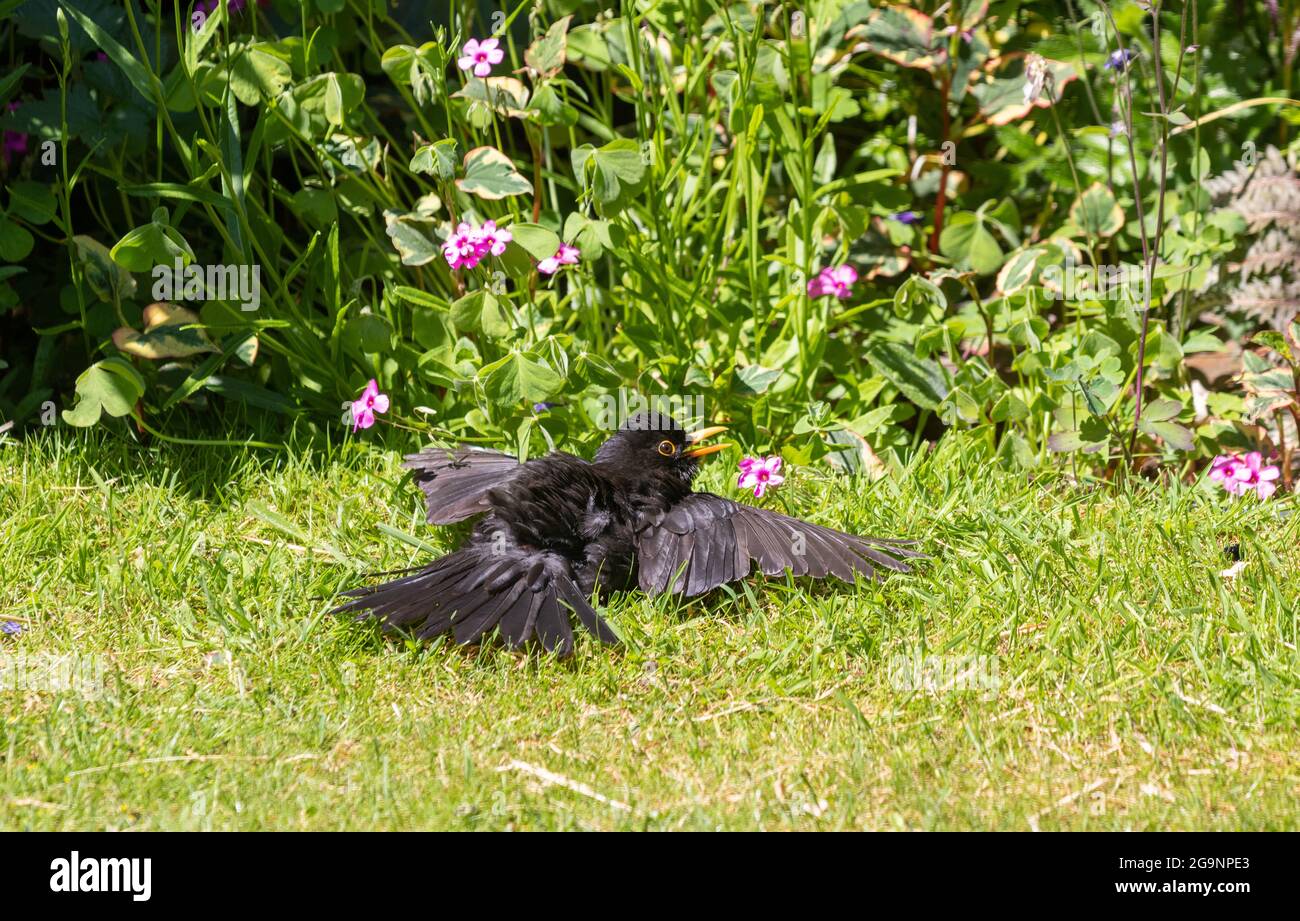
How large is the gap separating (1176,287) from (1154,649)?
159 cm

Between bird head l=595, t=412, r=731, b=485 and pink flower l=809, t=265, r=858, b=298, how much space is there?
632 mm

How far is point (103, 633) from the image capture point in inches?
127

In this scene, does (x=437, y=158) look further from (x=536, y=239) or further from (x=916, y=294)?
(x=916, y=294)

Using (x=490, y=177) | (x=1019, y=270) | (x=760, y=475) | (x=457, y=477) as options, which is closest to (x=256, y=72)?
(x=490, y=177)

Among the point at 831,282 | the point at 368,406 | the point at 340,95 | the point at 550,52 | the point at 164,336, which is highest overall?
the point at 550,52

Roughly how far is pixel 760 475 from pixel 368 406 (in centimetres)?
109

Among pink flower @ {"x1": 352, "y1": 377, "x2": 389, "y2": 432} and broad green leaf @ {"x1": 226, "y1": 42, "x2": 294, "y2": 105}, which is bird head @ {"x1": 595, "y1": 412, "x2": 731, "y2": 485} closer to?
pink flower @ {"x1": 352, "y1": 377, "x2": 389, "y2": 432}

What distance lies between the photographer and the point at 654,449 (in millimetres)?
3754

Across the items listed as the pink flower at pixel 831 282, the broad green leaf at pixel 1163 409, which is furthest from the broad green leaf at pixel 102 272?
the broad green leaf at pixel 1163 409

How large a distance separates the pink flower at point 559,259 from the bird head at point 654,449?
46 centimetres

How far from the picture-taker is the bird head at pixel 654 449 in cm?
374

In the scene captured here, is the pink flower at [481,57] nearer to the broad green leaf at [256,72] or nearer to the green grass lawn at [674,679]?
the broad green leaf at [256,72]

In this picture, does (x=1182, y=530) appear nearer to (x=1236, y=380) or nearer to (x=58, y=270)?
(x=1236, y=380)
